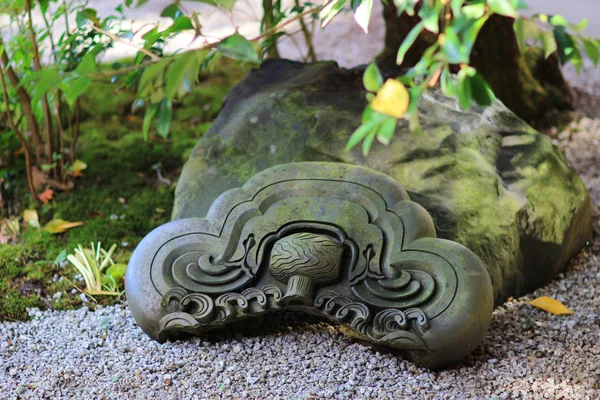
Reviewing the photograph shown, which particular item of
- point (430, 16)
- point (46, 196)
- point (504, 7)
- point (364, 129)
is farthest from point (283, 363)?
point (46, 196)

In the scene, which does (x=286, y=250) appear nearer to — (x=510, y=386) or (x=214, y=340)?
(x=214, y=340)

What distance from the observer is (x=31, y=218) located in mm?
3758

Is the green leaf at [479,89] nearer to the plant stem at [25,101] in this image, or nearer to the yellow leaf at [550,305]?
the yellow leaf at [550,305]

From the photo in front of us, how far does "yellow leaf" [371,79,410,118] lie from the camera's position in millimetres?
1364

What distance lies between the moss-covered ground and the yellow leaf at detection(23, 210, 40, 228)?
0.04m

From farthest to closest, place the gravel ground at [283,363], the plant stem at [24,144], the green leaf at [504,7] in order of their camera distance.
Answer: the plant stem at [24,144] → the gravel ground at [283,363] → the green leaf at [504,7]

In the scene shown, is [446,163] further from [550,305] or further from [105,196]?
[105,196]

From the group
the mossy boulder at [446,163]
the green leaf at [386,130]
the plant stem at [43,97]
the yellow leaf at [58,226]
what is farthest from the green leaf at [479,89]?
the yellow leaf at [58,226]

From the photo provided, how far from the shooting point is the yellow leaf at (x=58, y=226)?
143 inches

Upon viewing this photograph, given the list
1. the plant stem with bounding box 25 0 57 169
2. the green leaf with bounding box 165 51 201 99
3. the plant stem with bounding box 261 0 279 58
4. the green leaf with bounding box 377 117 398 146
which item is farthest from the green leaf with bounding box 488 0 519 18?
the plant stem with bounding box 25 0 57 169

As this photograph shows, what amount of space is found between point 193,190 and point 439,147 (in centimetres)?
113

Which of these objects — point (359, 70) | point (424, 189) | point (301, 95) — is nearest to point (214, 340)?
point (424, 189)

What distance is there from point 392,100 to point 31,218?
2912mm

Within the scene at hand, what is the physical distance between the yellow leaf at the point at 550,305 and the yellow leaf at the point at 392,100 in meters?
1.87
